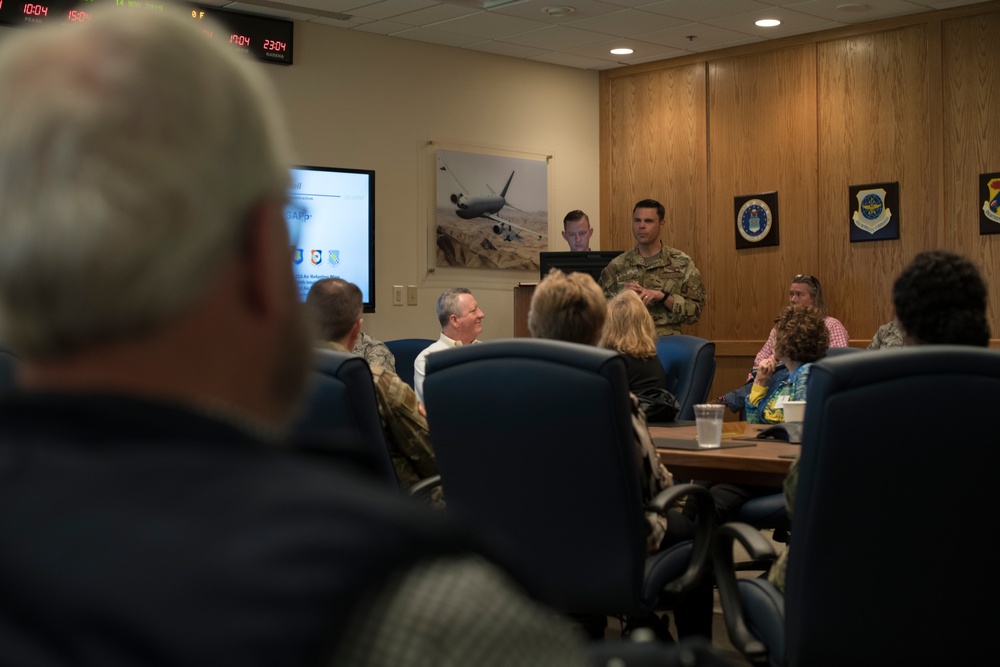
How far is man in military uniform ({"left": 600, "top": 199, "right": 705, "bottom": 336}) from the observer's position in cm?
738

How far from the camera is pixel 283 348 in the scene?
28.5 inches

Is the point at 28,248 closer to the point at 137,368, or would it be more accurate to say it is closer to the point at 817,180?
the point at 137,368

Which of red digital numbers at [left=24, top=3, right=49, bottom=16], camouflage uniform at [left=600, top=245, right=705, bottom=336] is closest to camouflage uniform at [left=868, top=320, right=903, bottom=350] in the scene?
camouflage uniform at [left=600, top=245, right=705, bottom=336]

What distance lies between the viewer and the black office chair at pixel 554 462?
251 centimetres

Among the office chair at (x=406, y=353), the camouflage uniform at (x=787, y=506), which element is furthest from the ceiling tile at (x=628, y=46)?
the camouflage uniform at (x=787, y=506)

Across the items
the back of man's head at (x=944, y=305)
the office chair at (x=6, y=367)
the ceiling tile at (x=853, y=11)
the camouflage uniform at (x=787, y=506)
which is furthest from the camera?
the ceiling tile at (x=853, y=11)

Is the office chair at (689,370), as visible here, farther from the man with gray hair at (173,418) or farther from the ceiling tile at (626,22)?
the man with gray hair at (173,418)

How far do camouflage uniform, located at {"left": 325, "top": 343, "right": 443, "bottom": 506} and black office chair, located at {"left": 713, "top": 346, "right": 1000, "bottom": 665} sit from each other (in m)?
1.41

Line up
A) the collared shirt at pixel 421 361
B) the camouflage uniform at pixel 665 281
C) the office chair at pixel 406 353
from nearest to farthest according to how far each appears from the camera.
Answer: the collared shirt at pixel 421 361, the office chair at pixel 406 353, the camouflage uniform at pixel 665 281

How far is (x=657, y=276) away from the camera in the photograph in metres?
7.53

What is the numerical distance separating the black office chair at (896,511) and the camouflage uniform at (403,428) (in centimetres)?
141

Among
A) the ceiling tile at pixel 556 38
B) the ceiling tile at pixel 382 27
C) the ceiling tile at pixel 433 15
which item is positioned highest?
the ceiling tile at pixel 382 27

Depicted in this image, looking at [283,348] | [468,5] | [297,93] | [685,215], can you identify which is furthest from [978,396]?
[685,215]

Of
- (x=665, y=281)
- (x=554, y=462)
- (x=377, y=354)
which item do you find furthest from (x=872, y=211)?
(x=554, y=462)
